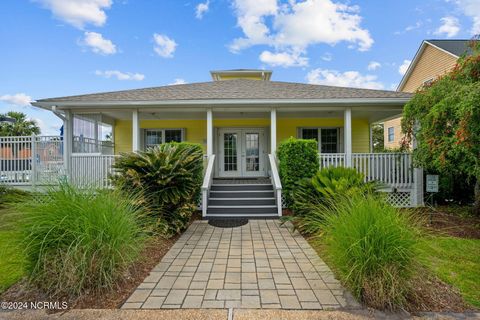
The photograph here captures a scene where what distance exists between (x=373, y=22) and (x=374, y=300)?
1383cm

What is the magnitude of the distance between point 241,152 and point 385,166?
533 centimetres

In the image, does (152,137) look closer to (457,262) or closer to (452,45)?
(457,262)

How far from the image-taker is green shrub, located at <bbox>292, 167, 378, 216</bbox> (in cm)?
584

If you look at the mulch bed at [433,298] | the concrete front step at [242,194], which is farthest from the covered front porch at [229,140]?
the mulch bed at [433,298]

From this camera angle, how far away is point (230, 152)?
11.5 m

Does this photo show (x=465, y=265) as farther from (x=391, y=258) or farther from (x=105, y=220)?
(x=105, y=220)

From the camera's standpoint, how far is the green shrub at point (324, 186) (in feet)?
19.1

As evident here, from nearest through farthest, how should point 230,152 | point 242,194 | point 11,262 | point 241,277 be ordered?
1. point 11,262
2. point 241,277
3. point 242,194
4. point 230,152

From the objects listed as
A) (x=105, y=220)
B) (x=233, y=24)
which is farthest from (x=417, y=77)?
(x=105, y=220)

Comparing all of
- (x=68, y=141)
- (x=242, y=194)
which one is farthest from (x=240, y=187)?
(x=68, y=141)

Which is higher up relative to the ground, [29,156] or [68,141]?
[68,141]

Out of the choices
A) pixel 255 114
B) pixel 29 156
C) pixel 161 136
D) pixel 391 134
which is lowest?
pixel 29 156

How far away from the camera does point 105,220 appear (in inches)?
124

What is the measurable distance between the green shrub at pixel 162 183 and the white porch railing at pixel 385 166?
4.64 meters
